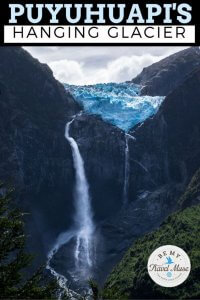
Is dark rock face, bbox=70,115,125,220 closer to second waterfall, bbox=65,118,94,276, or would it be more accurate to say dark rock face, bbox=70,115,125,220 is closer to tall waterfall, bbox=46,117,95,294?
second waterfall, bbox=65,118,94,276

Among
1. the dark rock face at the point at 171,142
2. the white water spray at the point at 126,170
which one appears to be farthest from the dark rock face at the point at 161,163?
the white water spray at the point at 126,170

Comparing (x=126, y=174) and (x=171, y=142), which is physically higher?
(x=171, y=142)

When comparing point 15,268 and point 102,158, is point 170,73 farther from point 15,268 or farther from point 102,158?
point 15,268

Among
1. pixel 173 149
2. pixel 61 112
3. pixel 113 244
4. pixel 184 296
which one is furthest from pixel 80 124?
pixel 184 296

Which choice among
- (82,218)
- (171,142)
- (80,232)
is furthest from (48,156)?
(171,142)

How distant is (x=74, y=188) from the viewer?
385 ft

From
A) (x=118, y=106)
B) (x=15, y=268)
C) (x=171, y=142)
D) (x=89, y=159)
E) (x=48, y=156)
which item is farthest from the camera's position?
(x=118, y=106)

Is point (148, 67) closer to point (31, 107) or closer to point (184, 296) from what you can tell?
point (31, 107)

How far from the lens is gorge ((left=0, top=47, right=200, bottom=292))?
10569cm

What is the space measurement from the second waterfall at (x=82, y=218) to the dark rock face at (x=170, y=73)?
51.4 metres

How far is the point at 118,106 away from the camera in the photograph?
136 meters

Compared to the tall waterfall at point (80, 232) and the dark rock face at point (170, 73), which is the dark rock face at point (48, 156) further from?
the dark rock face at point (170, 73)

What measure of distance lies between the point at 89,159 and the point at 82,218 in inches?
560

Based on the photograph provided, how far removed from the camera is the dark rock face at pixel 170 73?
16975 cm
